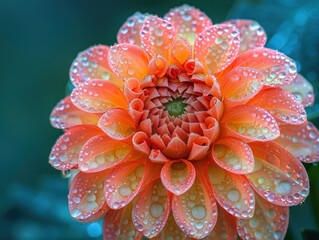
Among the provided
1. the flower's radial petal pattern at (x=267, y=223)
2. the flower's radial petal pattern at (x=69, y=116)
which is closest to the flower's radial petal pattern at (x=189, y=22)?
the flower's radial petal pattern at (x=69, y=116)

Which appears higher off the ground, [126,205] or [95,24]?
[126,205]

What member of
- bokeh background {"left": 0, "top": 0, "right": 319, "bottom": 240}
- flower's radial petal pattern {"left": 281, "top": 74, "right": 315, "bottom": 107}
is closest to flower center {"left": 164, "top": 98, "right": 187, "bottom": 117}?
flower's radial petal pattern {"left": 281, "top": 74, "right": 315, "bottom": 107}

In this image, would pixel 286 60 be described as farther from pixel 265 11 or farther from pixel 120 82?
pixel 265 11

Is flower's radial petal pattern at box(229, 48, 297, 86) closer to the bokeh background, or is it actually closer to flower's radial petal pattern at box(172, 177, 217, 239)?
flower's radial petal pattern at box(172, 177, 217, 239)

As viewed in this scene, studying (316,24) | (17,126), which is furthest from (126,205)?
(17,126)

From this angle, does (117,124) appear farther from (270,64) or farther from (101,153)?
(270,64)

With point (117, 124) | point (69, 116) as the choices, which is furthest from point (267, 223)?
point (69, 116)
